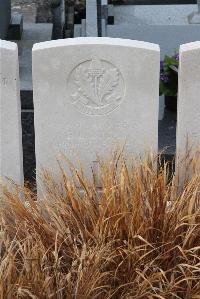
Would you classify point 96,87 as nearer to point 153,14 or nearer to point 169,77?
point 169,77

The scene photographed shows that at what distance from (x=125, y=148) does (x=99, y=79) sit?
446 millimetres

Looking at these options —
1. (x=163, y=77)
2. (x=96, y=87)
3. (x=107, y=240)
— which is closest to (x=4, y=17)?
(x=163, y=77)

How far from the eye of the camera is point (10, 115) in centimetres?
405

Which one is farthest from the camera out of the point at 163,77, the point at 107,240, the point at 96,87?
the point at 163,77

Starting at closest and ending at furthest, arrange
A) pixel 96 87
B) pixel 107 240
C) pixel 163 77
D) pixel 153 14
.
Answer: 1. pixel 107 240
2. pixel 96 87
3. pixel 163 77
4. pixel 153 14

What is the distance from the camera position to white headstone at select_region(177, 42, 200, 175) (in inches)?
155

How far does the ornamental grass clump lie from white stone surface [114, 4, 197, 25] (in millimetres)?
4543

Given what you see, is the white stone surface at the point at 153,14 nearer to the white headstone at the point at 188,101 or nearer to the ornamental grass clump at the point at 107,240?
the white headstone at the point at 188,101

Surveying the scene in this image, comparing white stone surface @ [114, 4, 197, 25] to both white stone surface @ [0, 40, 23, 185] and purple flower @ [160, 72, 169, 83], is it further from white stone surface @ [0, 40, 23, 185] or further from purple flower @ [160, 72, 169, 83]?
white stone surface @ [0, 40, 23, 185]

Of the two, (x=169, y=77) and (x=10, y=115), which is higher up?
(x=169, y=77)

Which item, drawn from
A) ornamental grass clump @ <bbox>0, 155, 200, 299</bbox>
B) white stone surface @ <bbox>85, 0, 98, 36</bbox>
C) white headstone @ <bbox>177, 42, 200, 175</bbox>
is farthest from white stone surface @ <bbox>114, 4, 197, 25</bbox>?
ornamental grass clump @ <bbox>0, 155, 200, 299</bbox>

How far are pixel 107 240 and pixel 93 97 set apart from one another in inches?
32.9

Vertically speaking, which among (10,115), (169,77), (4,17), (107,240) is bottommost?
(107,240)

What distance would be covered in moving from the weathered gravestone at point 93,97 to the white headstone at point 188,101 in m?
0.14
